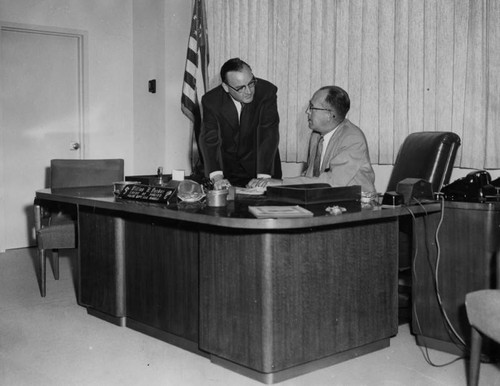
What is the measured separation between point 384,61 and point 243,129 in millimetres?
1124

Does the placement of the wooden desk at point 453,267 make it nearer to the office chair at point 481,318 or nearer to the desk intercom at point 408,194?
the desk intercom at point 408,194

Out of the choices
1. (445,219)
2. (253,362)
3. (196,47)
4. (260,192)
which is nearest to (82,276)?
(260,192)

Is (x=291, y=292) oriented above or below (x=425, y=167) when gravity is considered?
below

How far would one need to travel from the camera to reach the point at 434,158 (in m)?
3.50

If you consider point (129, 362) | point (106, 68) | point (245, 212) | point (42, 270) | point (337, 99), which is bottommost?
point (129, 362)

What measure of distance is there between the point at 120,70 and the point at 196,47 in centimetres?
99

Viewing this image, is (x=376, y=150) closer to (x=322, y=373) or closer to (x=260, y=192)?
(x=260, y=192)

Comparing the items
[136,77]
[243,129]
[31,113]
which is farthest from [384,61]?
[31,113]

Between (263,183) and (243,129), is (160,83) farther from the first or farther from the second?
(263,183)

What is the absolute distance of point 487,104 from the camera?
381 centimetres

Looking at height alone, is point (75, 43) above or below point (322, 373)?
above

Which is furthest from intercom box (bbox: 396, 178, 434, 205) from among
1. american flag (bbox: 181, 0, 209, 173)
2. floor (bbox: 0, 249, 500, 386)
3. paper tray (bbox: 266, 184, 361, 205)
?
american flag (bbox: 181, 0, 209, 173)

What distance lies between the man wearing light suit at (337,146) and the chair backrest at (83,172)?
5.79 feet

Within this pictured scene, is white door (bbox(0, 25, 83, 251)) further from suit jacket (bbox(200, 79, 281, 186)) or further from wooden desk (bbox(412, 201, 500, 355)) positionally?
wooden desk (bbox(412, 201, 500, 355))
